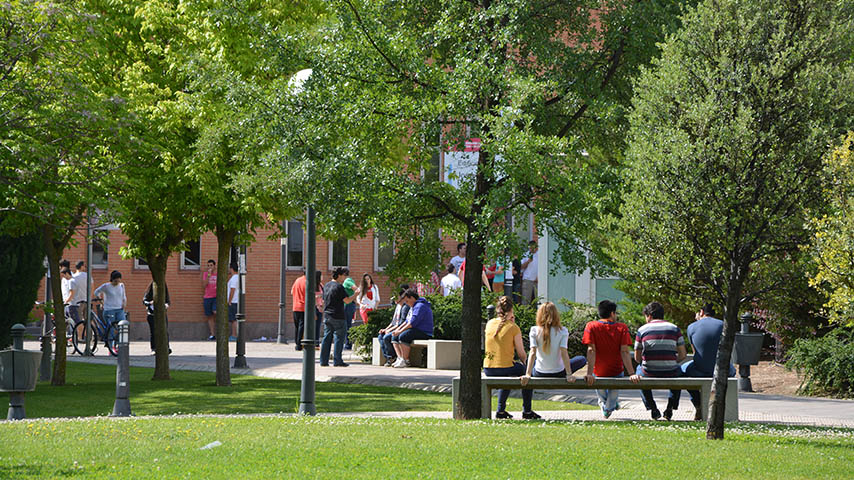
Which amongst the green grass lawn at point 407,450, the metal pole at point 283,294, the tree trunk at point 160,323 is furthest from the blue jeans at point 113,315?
the green grass lawn at point 407,450

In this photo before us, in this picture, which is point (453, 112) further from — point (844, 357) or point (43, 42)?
point (844, 357)

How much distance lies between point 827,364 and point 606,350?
194 inches

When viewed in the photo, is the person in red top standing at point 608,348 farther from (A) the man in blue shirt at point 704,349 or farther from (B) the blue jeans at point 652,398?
(A) the man in blue shirt at point 704,349

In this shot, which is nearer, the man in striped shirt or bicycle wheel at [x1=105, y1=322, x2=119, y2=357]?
the man in striped shirt

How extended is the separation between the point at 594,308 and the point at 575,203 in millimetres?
11482

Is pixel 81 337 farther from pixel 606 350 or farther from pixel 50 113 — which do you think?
pixel 606 350

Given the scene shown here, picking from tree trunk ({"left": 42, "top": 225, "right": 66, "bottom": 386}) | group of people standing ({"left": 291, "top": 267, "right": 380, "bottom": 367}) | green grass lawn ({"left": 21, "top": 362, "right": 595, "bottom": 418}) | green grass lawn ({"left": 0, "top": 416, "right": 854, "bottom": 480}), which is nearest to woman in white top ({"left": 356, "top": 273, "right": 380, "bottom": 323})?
group of people standing ({"left": 291, "top": 267, "right": 380, "bottom": 367})

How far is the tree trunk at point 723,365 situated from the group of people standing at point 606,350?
221 centimetres

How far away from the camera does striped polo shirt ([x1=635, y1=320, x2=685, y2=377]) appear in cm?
1378

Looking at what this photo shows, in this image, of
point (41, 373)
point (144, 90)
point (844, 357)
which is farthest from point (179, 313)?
point (844, 357)

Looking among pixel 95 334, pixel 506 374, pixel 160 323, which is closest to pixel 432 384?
pixel 506 374

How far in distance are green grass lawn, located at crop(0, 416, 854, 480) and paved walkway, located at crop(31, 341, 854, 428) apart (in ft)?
5.18

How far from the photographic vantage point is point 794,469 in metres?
9.34

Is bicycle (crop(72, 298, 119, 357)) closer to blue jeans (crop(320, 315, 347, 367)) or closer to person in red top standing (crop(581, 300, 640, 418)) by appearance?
blue jeans (crop(320, 315, 347, 367))
